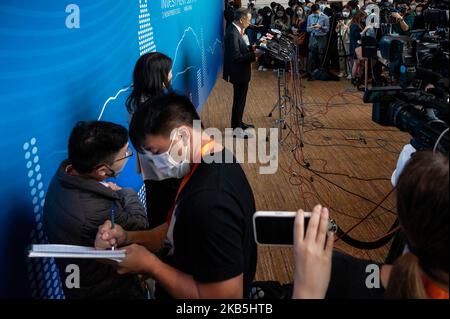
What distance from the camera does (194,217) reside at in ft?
3.37

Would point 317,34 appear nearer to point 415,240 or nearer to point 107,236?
point 107,236

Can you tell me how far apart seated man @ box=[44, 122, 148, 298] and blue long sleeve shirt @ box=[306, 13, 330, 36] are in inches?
291

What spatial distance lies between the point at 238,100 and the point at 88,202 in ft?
12.5

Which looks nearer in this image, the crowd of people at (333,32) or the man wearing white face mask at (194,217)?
the man wearing white face mask at (194,217)

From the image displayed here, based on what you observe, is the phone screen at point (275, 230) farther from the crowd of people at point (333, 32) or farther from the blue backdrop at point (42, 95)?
the crowd of people at point (333, 32)

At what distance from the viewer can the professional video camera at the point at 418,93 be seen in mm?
1289

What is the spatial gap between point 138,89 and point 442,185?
6.66ft

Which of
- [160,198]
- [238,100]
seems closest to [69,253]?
[160,198]

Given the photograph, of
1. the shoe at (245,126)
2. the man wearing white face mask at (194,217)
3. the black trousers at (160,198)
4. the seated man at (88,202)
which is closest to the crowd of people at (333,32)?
the shoe at (245,126)

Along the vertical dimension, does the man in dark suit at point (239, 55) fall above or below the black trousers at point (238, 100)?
above

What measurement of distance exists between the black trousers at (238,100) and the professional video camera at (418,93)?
3119 mm

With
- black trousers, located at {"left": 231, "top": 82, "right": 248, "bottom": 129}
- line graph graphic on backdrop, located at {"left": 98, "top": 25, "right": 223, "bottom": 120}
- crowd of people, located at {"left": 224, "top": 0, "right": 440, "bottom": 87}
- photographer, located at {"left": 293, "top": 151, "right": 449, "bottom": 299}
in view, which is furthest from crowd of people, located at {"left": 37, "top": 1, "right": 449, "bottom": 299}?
crowd of people, located at {"left": 224, "top": 0, "right": 440, "bottom": 87}

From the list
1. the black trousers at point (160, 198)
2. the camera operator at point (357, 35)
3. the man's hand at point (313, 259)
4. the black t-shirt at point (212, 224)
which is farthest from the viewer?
the camera operator at point (357, 35)

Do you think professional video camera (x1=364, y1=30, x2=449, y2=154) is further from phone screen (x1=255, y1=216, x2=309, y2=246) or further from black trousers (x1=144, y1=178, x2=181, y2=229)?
black trousers (x1=144, y1=178, x2=181, y2=229)
